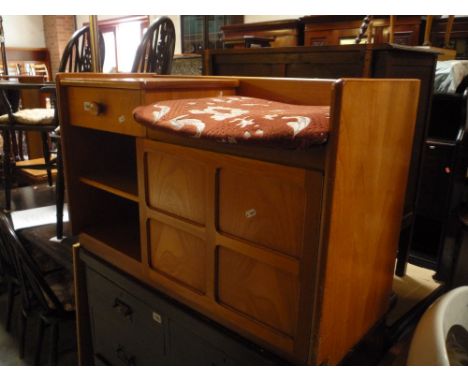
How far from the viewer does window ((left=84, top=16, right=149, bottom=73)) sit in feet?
21.1

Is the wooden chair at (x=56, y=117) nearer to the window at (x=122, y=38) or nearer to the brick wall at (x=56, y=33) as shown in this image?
the window at (x=122, y=38)

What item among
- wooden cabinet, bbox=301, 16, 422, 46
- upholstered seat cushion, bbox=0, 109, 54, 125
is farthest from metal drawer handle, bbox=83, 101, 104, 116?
wooden cabinet, bbox=301, 16, 422, 46

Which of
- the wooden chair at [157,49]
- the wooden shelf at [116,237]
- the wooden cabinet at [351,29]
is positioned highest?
the wooden cabinet at [351,29]

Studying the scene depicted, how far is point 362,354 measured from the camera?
1089mm

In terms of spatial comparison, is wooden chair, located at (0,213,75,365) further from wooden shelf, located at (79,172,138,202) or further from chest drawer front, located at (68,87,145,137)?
chest drawer front, located at (68,87,145,137)

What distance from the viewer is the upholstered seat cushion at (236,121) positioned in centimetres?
68

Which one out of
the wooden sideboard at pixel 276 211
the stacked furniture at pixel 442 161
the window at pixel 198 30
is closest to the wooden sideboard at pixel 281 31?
the window at pixel 198 30

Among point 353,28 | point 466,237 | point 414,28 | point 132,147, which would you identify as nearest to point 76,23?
point 353,28

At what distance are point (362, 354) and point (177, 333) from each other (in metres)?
0.49

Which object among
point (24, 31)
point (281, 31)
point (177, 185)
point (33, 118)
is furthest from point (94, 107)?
point (24, 31)

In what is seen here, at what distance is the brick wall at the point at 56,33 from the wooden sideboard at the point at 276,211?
7074mm

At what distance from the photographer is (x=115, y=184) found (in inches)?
50.2

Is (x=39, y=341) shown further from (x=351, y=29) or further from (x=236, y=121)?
(x=351, y=29)

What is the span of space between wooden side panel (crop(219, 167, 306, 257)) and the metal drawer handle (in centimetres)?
47
